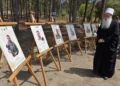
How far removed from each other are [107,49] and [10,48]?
9.80 feet

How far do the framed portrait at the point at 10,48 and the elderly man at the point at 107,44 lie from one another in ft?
8.34

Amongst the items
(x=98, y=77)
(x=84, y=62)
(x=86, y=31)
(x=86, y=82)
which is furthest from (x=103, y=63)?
(x=86, y=31)

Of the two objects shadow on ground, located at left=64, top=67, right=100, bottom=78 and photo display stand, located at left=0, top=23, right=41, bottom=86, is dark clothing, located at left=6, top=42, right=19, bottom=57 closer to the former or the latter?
photo display stand, located at left=0, top=23, right=41, bottom=86

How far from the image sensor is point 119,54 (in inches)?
352

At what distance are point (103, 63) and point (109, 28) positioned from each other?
956 mm

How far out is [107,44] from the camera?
5695 millimetres

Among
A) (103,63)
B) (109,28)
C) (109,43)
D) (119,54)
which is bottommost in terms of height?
(119,54)

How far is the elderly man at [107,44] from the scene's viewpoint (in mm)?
5566

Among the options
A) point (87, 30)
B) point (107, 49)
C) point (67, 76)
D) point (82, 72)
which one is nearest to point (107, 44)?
point (107, 49)

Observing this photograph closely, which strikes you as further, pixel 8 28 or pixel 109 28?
pixel 109 28

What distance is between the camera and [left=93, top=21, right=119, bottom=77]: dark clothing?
219 inches

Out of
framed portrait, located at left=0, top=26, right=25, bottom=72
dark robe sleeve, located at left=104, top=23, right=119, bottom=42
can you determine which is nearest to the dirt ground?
dark robe sleeve, located at left=104, top=23, right=119, bottom=42

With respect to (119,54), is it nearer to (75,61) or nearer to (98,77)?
(75,61)

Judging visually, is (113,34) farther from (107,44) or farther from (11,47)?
(11,47)
